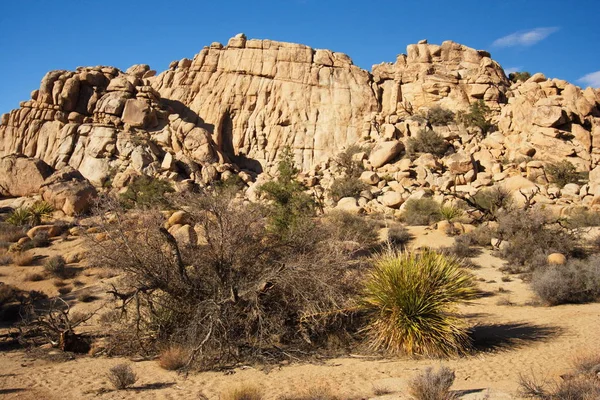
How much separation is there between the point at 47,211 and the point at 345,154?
79.4 feet

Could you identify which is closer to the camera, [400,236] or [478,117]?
[400,236]

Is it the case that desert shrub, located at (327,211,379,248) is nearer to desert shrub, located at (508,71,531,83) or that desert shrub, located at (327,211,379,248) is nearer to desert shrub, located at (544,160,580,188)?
desert shrub, located at (544,160,580,188)

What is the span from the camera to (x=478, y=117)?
41.6 meters

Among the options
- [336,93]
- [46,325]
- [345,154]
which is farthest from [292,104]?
[46,325]

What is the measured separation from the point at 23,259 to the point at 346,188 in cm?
2147

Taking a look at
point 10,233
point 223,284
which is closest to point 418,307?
point 223,284

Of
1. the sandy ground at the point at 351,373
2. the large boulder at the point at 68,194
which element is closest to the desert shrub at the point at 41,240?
the large boulder at the point at 68,194

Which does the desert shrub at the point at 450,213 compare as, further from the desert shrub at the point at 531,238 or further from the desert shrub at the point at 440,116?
the desert shrub at the point at 440,116

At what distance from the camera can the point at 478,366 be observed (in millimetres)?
7887

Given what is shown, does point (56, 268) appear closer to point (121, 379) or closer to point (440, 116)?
point (121, 379)

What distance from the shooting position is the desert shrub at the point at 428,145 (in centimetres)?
3850

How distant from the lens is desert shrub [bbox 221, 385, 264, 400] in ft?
19.7

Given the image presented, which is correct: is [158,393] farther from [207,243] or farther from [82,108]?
[82,108]

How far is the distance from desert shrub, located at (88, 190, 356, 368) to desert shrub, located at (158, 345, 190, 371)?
25 centimetres
